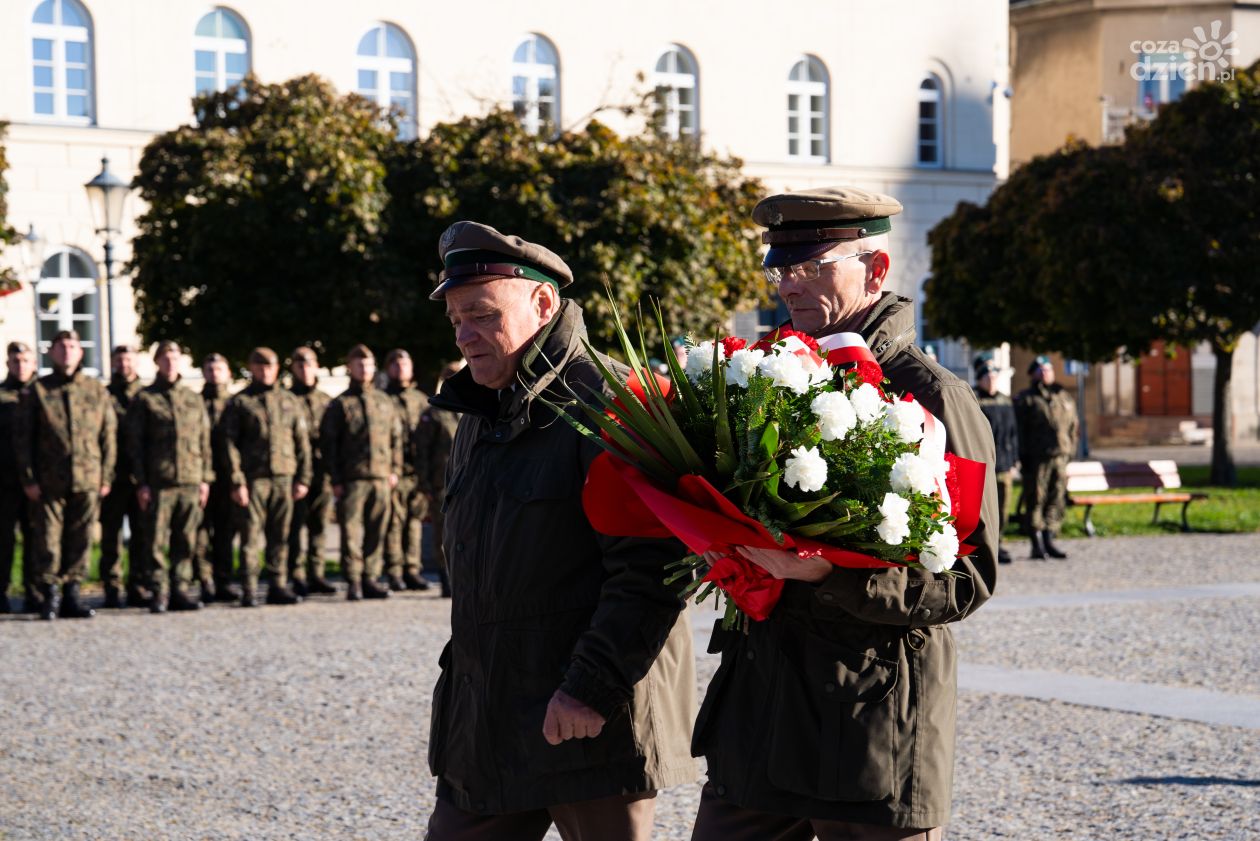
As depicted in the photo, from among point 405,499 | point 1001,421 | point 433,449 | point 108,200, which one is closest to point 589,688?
point 433,449

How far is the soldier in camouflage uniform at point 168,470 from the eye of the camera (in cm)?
1423

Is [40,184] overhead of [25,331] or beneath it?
overhead

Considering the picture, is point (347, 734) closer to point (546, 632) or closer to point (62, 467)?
point (546, 632)

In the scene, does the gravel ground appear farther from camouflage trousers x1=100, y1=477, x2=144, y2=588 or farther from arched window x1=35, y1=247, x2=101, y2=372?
arched window x1=35, y1=247, x2=101, y2=372

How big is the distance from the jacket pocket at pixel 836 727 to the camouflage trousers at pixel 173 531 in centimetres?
1119

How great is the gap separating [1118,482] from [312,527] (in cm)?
995

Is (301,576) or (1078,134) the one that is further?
(1078,134)

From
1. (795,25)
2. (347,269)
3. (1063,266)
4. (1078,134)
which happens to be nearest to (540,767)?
(347,269)

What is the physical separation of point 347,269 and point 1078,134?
111 ft

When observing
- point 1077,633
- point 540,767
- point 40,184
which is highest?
point 40,184

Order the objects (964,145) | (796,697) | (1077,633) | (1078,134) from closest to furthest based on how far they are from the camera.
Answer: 1. (796,697)
2. (1077,633)
3. (964,145)
4. (1078,134)

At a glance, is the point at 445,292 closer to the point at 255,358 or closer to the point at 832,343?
the point at 832,343

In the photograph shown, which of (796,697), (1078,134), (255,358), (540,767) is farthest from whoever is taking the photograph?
(1078,134)

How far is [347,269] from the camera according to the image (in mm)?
20797
